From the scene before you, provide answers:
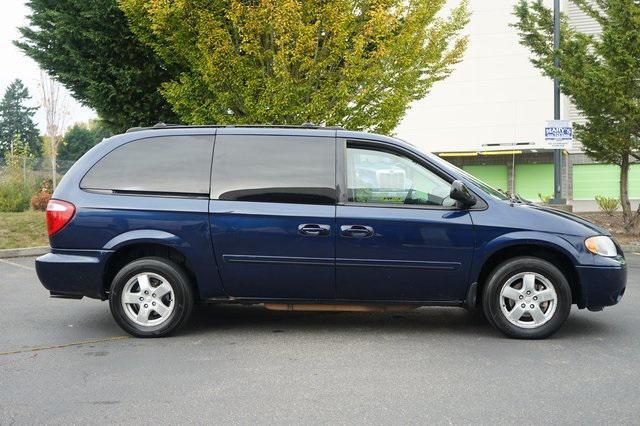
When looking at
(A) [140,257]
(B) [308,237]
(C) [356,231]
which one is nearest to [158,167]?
(A) [140,257]

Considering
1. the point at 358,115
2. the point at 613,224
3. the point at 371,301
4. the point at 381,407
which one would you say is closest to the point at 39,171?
the point at 358,115

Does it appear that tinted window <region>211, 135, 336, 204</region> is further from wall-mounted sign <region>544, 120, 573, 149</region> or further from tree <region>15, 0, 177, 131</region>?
tree <region>15, 0, 177, 131</region>

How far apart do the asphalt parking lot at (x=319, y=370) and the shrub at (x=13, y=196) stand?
12.4 m

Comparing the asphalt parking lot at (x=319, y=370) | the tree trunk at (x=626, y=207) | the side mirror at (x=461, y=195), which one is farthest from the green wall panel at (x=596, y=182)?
the side mirror at (x=461, y=195)

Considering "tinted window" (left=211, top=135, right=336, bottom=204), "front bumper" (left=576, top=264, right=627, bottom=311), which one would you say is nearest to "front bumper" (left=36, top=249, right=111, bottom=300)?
"tinted window" (left=211, top=135, right=336, bottom=204)

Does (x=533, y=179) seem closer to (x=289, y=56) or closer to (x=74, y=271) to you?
(x=289, y=56)

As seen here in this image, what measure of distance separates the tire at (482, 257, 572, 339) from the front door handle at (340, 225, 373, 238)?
113 cm

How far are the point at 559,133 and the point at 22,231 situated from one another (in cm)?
1269

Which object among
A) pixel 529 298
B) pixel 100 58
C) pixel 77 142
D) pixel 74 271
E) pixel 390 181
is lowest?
pixel 529 298

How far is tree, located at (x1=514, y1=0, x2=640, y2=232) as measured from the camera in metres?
12.9

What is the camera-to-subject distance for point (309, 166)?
5434 mm

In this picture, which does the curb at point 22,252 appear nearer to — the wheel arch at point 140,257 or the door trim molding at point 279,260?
the wheel arch at point 140,257

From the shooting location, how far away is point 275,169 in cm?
542

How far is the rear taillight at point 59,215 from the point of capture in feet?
17.6
